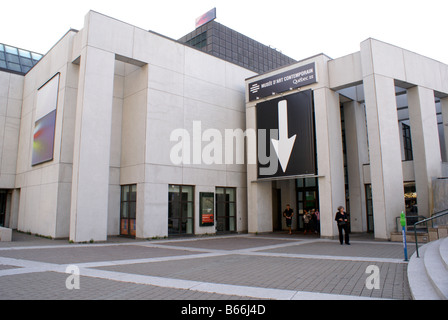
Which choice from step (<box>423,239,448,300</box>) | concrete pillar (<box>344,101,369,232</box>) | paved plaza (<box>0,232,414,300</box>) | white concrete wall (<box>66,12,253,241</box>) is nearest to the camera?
step (<box>423,239,448,300</box>)

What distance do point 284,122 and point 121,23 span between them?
36.0 ft

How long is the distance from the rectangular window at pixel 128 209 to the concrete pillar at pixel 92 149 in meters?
2.00

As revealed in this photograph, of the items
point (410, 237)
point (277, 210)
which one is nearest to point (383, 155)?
point (410, 237)

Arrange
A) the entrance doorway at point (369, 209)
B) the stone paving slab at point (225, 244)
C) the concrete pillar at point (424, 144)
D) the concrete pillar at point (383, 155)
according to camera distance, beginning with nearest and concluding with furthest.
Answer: the stone paving slab at point (225, 244) → the concrete pillar at point (383, 155) → the concrete pillar at point (424, 144) → the entrance doorway at point (369, 209)

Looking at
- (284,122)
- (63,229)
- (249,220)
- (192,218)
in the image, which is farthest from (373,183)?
(63,229)

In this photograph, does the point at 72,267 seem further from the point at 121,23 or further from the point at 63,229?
the point at 121,23

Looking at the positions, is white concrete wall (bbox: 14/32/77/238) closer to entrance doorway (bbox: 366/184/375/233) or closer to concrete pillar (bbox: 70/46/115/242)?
concrete pillar (bbox: 70/46/115/242)

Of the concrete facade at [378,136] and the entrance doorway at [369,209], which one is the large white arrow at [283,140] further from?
the entrance doorway at [369,209]

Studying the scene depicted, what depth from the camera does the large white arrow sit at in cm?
1972

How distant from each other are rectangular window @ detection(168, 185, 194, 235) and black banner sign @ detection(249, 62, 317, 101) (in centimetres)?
778

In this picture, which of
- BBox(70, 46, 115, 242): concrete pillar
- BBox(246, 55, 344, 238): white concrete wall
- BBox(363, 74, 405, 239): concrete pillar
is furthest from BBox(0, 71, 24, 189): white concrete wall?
BBox(363, 74, 405, 239): concrete pillar

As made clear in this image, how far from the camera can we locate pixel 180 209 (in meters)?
19.3

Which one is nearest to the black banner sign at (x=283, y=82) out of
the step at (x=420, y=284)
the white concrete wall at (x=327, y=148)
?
the white concrete wall at (x=327, y=148)

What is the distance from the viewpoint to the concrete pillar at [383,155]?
53.3 ft
